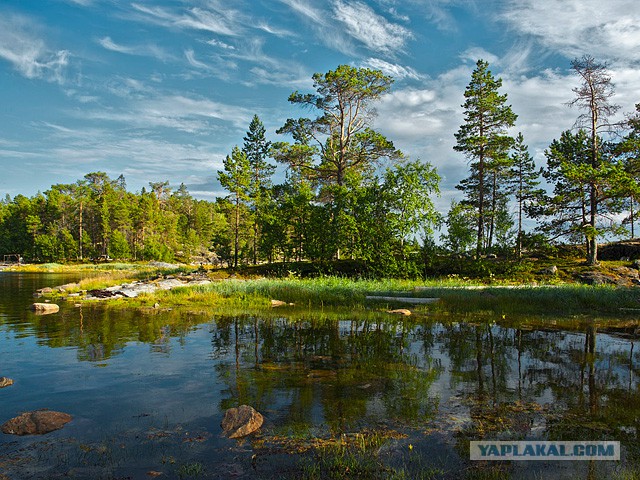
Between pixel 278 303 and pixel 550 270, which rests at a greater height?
pixel 550 270

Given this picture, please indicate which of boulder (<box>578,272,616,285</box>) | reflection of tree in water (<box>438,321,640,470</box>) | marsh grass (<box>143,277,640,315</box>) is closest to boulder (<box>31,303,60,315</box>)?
marsh grass (<box>143,277,640,315</box>)

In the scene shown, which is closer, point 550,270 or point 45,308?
point 45,308

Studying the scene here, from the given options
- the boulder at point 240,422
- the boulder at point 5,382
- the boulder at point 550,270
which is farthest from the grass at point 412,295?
the boulder at point 240,422

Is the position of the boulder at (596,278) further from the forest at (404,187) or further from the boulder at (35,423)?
the boulder at (35,423)

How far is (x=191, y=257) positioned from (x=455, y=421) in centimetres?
9622

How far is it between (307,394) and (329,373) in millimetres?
1393

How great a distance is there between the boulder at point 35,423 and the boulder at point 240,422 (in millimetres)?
2620

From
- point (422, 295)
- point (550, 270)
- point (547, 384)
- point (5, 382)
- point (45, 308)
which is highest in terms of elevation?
point (550, 270)

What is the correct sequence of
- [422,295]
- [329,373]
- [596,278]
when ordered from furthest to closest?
[596,278], [422,295], [329,373]

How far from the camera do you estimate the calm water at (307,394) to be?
484 cm

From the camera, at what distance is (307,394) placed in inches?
284

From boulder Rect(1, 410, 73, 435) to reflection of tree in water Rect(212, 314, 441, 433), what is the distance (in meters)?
2.53

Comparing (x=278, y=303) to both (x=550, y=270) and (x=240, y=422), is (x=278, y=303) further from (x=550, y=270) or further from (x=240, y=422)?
(x=550, y=270)

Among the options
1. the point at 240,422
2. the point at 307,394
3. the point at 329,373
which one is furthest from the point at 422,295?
the point at 240,422
